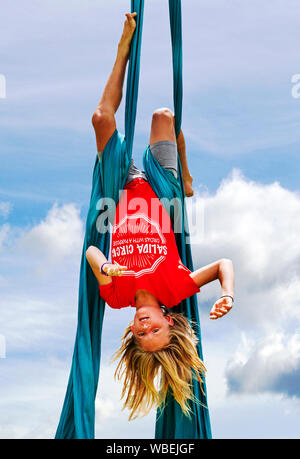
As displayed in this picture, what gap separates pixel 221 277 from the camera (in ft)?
17.7

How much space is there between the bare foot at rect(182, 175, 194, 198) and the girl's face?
4.70 ft

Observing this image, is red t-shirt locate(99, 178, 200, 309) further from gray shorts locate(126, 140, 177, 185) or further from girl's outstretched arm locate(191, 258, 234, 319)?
gray shorts locate(126, 140, 177, 185)

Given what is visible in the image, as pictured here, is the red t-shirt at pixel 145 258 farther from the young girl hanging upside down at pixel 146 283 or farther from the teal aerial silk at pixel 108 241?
the teal aerial silk at pixel 108 241

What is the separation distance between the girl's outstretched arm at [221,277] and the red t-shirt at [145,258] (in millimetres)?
89

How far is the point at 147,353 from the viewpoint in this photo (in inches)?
213

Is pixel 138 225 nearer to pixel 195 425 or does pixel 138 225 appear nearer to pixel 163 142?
pixel 163 142

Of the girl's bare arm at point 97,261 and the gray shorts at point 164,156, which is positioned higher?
the gray shorts at point 164,156

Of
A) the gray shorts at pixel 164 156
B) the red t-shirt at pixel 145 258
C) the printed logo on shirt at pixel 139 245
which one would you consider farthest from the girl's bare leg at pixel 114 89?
the printed logo on shirt at pixel 139 245

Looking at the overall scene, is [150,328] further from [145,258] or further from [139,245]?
[139,245]

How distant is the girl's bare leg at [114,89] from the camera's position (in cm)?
559

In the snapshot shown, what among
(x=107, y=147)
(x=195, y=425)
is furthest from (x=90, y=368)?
(x=107, y=147)

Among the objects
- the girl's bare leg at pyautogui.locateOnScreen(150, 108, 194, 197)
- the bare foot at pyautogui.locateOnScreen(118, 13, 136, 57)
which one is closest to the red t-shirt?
the girl's bare leg at pyautogui.locateOnScreen(150, 108, 194, 197)

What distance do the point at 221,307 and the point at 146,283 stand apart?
70 cm

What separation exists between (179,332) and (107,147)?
1.79m
